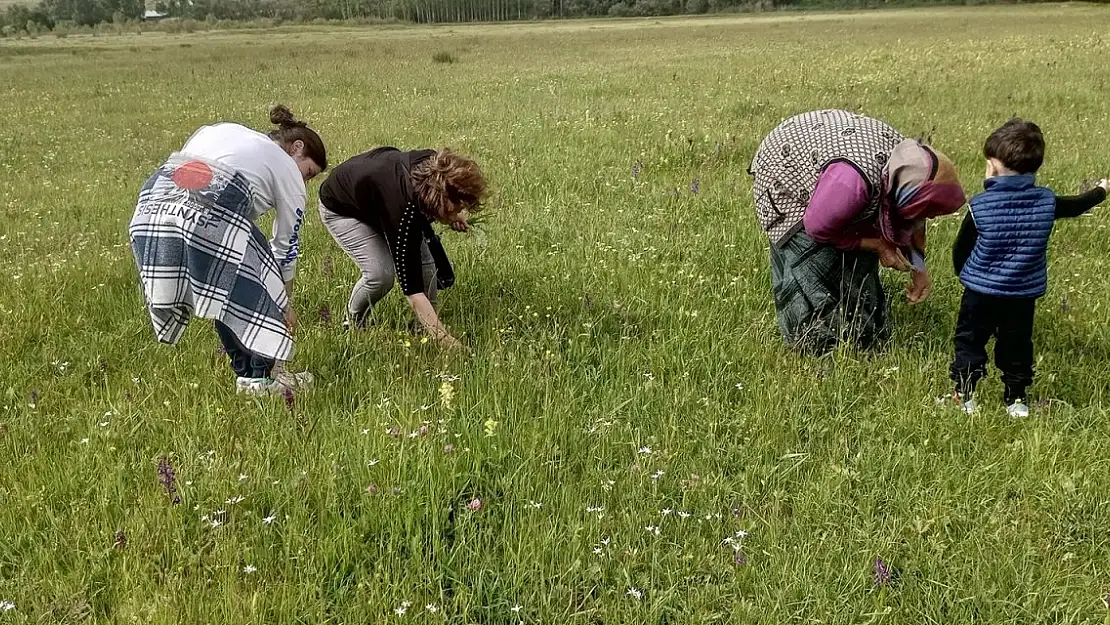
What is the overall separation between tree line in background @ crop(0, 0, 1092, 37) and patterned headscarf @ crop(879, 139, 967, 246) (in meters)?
103

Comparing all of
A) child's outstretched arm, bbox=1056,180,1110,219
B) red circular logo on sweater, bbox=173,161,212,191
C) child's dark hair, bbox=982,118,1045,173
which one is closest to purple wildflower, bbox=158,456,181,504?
red circular logo on sweater, bbox=173,161,212,191

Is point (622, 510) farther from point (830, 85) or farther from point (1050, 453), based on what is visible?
point (830, 85)

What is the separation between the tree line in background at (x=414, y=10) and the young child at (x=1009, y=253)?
10281 cm

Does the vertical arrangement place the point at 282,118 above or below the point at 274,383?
above

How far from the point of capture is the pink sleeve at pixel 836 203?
383 cm

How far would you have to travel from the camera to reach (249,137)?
12.4ft

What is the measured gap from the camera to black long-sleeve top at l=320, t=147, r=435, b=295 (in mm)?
4137

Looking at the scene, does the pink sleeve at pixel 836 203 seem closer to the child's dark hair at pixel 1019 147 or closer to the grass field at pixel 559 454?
the child's dark hair at pixel 1019 147

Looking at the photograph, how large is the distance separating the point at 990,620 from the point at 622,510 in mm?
1263

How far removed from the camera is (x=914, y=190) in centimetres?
374

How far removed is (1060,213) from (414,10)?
447 feet

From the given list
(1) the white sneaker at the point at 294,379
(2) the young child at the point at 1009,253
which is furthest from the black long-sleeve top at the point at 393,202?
(2) the young child at the point at 1009,253

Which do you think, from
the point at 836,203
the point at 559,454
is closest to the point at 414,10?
the point at 836,203

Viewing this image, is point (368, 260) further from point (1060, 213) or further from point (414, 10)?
point (414, 10)
